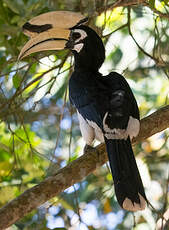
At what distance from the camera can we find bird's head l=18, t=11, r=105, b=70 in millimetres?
2607

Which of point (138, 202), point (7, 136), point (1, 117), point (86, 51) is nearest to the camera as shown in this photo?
point (138, 202)

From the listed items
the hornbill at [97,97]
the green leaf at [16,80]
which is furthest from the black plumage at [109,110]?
the green leaf at [16,80]

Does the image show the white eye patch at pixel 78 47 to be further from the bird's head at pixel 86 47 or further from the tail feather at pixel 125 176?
the tail feather at pixel 125 176

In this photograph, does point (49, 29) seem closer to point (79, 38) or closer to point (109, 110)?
point (79, 38)

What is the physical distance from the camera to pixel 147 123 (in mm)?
2582

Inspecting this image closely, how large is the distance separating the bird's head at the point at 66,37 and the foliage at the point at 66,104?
7 centimetres

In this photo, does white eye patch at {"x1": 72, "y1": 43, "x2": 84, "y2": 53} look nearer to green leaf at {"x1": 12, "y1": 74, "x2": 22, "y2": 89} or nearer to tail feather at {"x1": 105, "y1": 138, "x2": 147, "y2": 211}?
green leaf at {"x1": 12, "y1": 74, "x2": 22, "y2": 89}

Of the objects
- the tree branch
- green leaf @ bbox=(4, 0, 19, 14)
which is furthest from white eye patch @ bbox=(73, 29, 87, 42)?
the tree branch

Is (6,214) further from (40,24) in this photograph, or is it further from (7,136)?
(7,136)

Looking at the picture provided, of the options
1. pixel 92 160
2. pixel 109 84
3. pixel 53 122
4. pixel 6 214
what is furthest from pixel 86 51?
pixel 53 122

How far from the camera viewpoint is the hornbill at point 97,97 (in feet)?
7.66

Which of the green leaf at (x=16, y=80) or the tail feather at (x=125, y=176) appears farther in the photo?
the green leaf at (x=16, y=80)

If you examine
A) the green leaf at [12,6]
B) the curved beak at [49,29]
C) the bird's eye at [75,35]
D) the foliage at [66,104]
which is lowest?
the foliage at [66,104]

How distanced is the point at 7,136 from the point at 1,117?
115 centimetres
